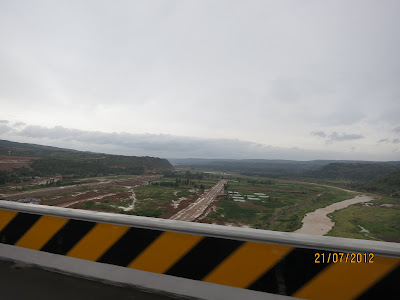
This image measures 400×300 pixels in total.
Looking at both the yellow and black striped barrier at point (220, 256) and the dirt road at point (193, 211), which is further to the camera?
the dirt road at point (193, 211)

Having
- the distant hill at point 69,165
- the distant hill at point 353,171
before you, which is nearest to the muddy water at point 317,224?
the distant hill at point 69,165

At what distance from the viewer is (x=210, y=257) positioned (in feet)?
3.58

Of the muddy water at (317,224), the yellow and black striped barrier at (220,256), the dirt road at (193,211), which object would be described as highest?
the yellow and black striped barrier at (220,256)

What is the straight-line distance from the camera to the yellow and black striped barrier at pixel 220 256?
2.91ft

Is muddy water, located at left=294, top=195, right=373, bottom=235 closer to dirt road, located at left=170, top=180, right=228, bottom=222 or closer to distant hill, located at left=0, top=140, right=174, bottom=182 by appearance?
dirt road, located at left=170, top=180, right=228, bottom=222

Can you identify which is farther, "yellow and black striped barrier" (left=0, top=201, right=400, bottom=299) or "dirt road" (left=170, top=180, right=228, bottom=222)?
"dirt road" (left=170, top=180, right=228, bottom=222)

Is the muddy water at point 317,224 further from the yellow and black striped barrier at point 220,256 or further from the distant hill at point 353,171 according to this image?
the distant hill at point 353,171

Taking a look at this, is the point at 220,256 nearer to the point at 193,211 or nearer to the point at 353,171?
the point at 193,211

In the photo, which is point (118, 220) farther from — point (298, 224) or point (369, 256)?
point (298, 224)

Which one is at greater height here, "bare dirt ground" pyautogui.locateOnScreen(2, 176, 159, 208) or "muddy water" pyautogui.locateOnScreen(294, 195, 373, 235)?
"muddy water" pyautogui.locateOnScreen(294, 195, 373, 235)

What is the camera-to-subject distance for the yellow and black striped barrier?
888mm

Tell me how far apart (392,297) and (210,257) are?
749 millimetres

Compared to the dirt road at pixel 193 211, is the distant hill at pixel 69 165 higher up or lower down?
higher up

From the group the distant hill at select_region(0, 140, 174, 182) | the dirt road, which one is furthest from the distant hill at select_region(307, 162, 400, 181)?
the distant hill at select_region(0, 140, 174, 182)
